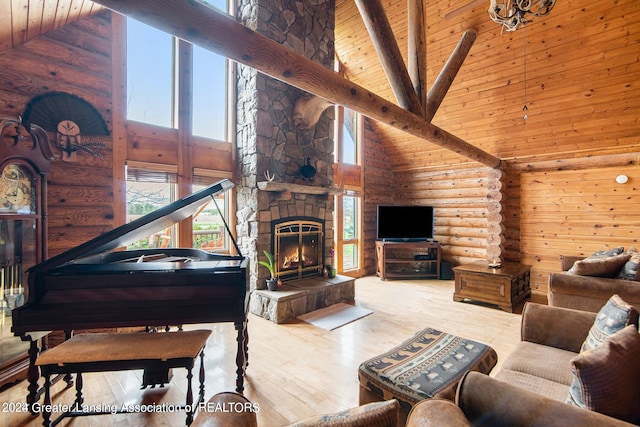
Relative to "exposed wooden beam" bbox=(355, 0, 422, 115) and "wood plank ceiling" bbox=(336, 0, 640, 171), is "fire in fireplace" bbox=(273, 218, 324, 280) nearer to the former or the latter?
"exposed wooden beam" bbox=(355, 0, 422, 115)

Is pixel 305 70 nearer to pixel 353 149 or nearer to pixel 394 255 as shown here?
pixel 353 149

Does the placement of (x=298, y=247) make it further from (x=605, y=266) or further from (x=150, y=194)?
(x=605, y=266)

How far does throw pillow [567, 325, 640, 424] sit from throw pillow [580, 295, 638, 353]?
44cm

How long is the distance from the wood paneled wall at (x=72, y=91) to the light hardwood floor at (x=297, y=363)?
1.46 metres

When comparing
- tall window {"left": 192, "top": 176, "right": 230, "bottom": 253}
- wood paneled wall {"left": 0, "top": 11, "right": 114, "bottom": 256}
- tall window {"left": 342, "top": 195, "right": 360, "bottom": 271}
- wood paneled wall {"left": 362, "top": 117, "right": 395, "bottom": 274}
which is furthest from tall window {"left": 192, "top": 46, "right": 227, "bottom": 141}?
wood paneled wall {"left": 362, "top": 117, "right": 395, "bottom": 274}

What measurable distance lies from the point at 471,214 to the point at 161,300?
19.9 feet

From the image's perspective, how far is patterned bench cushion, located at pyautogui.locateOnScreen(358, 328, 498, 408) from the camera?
1552 millimetres

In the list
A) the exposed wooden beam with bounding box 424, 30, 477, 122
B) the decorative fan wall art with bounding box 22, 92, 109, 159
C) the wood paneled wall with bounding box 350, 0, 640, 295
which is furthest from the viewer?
the wood paneled wall with bounding box 350, 0, 640, 295

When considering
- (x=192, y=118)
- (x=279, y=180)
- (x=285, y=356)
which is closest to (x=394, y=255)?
(x=279, y=180)

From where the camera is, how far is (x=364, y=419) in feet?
2.55

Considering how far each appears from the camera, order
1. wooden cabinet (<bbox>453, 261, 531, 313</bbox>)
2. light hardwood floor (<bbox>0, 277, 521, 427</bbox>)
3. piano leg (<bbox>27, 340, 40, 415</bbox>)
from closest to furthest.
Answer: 1. piano leg (<bbox>27, 340, 40, 415</bbox>)
2. light hardwood floor (<bbox>0, 277, 521, 427</bbox>)
3. wooden cabinet (<bbox>453, 261, 531, 313</bbox>)

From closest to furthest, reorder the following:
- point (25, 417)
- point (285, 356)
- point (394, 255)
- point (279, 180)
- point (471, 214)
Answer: point (25, 417)
point (285, 356)
point (279, 180)
point (471, 214)
point (394, 255)

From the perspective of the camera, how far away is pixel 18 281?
230cm

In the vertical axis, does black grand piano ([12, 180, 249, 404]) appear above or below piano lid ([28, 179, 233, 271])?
below
